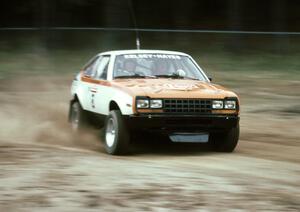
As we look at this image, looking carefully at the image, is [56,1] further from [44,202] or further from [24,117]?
[44,202]

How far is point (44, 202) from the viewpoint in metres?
6.72

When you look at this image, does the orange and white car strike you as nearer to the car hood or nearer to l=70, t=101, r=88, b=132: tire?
the car hood

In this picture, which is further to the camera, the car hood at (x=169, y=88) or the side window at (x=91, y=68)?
the side window at (x=91, y=68)

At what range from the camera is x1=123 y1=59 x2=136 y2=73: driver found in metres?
11.1

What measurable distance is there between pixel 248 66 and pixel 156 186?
59.3ft

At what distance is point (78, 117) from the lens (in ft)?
40.7

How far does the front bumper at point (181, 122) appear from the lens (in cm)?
990

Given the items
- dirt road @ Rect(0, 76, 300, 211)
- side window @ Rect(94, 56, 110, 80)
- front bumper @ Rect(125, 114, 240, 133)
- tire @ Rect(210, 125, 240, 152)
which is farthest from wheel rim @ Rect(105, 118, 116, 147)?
tire @ Rect(210, 125, 240, 152)

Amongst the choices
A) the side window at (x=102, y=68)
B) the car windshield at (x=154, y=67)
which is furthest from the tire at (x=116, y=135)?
the side window at (x=102, y=68)

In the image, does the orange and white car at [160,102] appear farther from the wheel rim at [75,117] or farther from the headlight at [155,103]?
the wheel rim at [75,117]

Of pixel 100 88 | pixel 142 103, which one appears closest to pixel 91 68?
pixel 100 88

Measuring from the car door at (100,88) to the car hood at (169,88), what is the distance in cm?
33

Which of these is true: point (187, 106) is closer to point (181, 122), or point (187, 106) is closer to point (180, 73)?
point (181, 122)

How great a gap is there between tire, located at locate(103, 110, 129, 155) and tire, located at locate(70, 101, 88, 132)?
1741 millimetres
